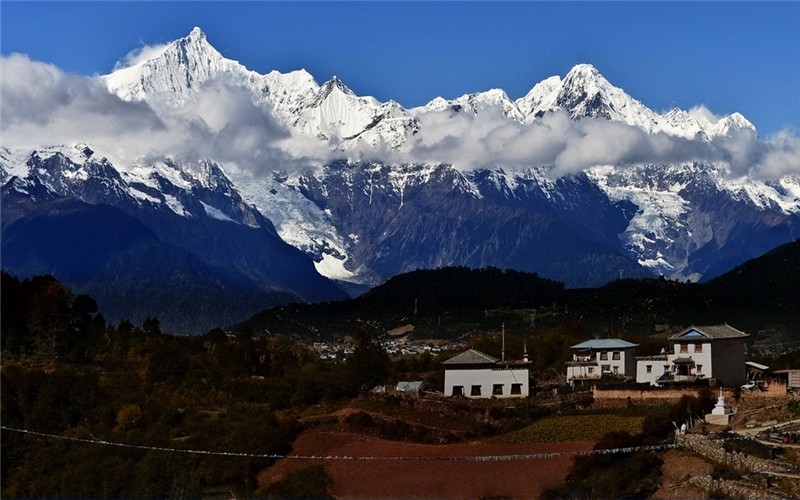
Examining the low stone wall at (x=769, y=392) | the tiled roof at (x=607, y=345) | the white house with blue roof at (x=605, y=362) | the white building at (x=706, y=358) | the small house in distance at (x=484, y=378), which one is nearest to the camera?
the low stone wall at (x=769, y=392)

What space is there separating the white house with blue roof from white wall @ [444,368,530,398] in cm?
615

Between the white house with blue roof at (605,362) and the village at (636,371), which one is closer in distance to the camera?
the village at (636,371)

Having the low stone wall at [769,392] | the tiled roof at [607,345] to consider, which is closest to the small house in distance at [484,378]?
the tiled roof at [607,345]

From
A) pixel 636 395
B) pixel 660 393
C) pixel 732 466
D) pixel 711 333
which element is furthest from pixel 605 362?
pixel 732 466

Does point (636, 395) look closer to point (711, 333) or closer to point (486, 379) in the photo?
point (711, 333)

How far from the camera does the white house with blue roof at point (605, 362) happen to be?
116 m

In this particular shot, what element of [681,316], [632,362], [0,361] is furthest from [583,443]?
[681,316]

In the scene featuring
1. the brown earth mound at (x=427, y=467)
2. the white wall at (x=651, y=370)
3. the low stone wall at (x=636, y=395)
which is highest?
the white wall at (x=651, y=370)

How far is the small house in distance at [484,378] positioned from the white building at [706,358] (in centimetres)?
952

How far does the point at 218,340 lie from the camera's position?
139500 millimetres

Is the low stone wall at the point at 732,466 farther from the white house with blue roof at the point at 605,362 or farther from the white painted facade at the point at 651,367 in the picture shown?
the white house with blue roof at the point at 605,362

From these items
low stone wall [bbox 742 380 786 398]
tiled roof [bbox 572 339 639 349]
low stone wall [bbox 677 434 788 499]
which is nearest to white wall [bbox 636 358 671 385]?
tiled roof [bbox 572 339 639 349]

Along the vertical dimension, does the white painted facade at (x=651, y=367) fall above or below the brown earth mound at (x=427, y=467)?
above

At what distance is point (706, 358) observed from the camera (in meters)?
105
